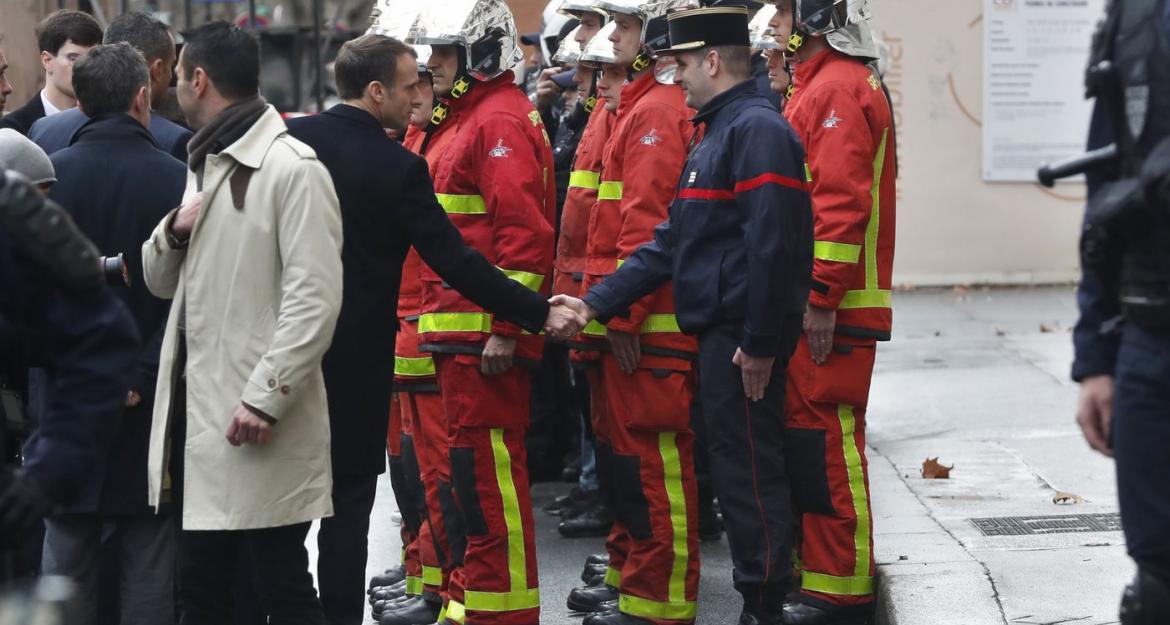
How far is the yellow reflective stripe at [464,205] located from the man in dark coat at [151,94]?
96 cm

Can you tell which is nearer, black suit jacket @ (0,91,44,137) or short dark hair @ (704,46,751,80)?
short dark hair @ (704,46,751,80)

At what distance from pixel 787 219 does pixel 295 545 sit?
1.83m

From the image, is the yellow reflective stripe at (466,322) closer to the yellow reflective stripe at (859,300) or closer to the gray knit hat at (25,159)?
the yellow reflective stripe at (859,300)

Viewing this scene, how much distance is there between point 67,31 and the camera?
720cm

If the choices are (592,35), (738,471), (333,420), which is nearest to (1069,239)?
(592,35)

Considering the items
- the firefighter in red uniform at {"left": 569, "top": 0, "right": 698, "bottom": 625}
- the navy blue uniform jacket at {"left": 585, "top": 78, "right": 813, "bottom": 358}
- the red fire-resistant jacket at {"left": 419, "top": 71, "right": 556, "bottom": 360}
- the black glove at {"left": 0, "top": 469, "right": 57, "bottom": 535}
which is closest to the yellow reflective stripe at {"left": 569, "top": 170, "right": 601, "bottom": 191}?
the firefighter in red uniform at {"left": 569, "top": 0, "right": 698, "bottom": 625}

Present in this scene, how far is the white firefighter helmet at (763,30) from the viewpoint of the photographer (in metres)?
6.53

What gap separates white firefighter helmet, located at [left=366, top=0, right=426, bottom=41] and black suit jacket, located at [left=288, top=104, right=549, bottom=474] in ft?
3.76

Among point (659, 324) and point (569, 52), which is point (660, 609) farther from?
point (569, 52)

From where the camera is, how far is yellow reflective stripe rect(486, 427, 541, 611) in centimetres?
581

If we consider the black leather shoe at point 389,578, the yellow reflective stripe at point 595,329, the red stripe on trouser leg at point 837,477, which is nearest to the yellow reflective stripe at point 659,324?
the yellow reflective stripe at point 595,329

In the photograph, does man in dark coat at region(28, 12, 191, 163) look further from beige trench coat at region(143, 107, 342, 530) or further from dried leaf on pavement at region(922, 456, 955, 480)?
dried leaf on pavement at region(922, 456, 955, 480)

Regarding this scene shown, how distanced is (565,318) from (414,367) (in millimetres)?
869

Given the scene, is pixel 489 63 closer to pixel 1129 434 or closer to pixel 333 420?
pixel 333 420
